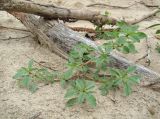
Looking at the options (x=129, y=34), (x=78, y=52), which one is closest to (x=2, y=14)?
(x=78, y=52)

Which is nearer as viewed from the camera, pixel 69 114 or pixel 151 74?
pixel 69 114

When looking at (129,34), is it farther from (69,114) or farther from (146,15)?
(146,15)

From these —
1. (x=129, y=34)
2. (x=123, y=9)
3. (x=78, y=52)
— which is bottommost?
(x=123, y=9)

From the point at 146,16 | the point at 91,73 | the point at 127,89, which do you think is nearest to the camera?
the point at 127,89

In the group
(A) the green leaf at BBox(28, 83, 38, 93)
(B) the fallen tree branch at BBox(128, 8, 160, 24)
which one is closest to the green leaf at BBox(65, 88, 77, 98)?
(A) the green leaf at BBox(28, 83, 38, 93)

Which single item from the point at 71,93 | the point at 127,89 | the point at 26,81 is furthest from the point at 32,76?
the point at 127,89

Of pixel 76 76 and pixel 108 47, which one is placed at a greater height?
pixel 108 47

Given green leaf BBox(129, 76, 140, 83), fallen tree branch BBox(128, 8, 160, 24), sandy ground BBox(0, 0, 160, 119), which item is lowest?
fallen tree branch BBox(128, 8, 160, 24)

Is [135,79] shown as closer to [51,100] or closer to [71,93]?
[71,93]

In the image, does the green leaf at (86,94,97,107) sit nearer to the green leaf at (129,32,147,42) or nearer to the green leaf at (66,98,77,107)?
the green leaf at (66,98,77,107)
